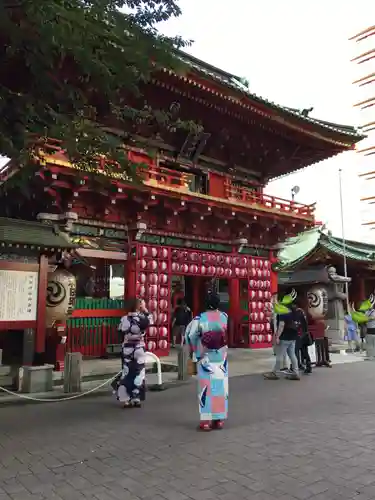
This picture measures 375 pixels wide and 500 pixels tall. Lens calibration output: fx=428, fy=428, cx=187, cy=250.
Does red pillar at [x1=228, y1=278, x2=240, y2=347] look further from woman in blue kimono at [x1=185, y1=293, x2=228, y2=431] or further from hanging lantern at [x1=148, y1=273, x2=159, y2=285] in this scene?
woman in blue kimono at [x1=185, y1=293, x2=228, y2=431]

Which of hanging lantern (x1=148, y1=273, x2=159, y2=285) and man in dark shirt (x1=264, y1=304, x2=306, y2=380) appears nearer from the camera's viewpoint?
man in dark shirt (x1=264, y1=304, x2=306, y2=380)

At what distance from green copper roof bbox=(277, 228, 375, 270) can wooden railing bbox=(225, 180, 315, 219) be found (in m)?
1.81

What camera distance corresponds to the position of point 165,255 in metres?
14.1

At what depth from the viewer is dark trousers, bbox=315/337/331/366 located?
1250 centimetres

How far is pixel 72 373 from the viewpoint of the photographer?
8.22 meters

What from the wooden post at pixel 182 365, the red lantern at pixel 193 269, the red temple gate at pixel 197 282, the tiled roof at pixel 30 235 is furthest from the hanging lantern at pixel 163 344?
the tiled roof at pixel 30 235

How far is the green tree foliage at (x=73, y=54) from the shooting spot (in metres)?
4.77

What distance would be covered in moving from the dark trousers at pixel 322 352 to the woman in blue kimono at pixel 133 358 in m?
6.94

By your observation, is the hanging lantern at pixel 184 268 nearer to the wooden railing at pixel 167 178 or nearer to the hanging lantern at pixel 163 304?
the hanging lantern at pixel 163 304

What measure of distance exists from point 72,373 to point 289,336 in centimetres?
493

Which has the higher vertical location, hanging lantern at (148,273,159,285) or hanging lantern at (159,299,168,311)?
hanging lantern at (148,273,159,285)

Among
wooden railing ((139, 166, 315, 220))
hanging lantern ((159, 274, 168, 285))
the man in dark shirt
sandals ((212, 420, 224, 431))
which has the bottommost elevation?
sandals ((212, 420, 224, 431))

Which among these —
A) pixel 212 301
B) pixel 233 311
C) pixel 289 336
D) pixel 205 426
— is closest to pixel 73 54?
pixel 212 301

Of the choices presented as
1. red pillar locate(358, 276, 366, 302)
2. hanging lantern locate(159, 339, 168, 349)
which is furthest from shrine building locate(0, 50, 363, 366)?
red pillar locate(358, 276, 366, 302)
